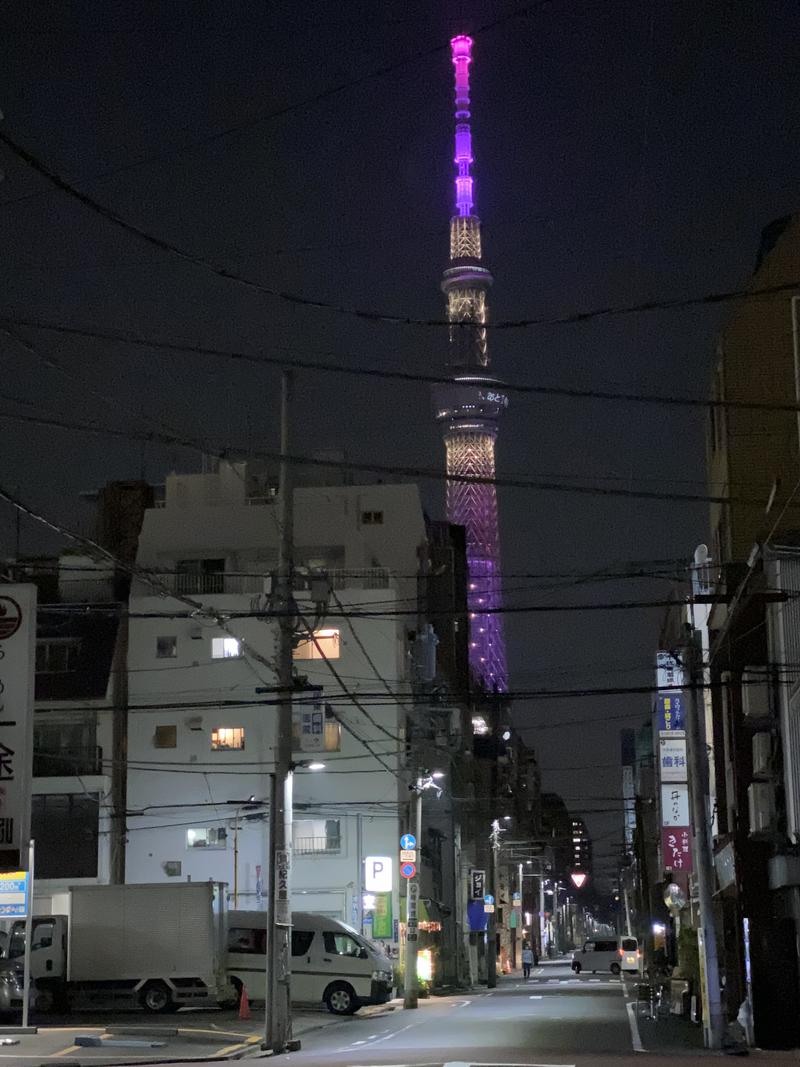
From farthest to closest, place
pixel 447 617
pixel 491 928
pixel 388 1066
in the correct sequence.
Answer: pixel 447 617
pixel 491 928
pixel 388 1066

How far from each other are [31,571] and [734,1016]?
42019 millimetres

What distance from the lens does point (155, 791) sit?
58500mm

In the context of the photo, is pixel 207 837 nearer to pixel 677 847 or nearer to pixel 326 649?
pixel 326 649

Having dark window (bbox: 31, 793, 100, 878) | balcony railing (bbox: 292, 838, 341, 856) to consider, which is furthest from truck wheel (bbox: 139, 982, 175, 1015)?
balcony railing (bbox: 292, 838, 341, 856)

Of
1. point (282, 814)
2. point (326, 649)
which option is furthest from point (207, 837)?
point (282, 814)

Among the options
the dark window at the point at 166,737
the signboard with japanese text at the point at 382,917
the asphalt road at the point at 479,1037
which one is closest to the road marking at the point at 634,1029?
the asphalt road at the point at 479,1037

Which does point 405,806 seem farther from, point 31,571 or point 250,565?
point 31,571

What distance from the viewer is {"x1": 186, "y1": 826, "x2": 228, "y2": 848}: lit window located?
57.6 m

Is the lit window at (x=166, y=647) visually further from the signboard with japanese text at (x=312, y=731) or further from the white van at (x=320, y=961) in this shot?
the white van at (x=320, y=961)

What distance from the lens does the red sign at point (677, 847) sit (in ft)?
141

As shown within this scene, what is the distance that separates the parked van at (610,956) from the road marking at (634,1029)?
1638 inches

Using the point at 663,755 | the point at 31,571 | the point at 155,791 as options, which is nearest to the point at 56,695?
the point at 155,791

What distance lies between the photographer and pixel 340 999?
40312 mm

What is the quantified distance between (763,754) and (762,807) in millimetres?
1202
